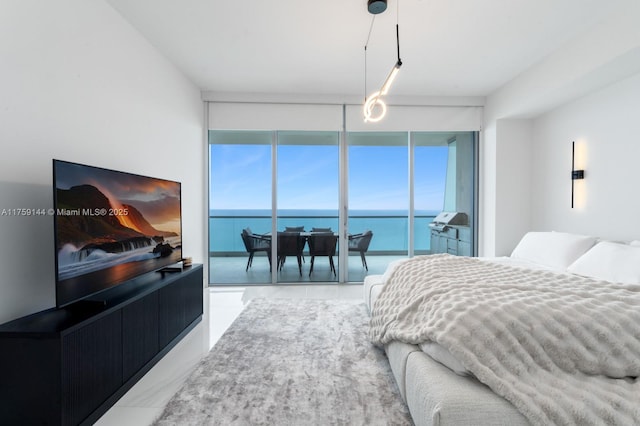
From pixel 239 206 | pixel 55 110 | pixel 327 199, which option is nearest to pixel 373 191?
pixel 327 199

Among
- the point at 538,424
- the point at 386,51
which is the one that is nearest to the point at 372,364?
the point at 538,424

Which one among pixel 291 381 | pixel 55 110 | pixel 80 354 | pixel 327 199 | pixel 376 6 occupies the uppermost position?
pixel 376 6

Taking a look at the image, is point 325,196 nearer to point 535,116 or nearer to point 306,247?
point 306,247

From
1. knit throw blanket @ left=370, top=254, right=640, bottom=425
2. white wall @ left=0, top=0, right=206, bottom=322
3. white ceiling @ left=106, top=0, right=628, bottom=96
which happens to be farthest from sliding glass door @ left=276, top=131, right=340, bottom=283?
knit throw blanket @ left=370, top=254, right=640, bottom=425

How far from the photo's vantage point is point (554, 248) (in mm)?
3146

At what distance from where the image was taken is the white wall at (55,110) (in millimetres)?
1689

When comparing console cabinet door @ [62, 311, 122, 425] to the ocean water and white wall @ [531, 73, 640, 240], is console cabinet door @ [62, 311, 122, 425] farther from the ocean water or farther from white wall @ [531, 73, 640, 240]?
white wall @ [531, 73, 640, 240]

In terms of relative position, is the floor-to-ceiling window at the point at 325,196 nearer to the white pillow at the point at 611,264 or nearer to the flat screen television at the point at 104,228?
the flat screen television at the point at 104,228

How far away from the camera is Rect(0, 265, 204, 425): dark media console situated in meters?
1.46

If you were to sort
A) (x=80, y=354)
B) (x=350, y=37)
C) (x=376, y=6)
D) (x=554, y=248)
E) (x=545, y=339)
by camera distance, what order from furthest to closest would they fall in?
(x=554, y=248) < (x=350, y=37) < (x=376, y=6) < (x=80, y=354) < (x=545, y=339)

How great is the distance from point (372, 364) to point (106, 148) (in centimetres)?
272

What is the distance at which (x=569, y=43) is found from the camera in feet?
9.96

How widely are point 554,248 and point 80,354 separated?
4063mm

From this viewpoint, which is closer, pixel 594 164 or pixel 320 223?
pixel 594 164
